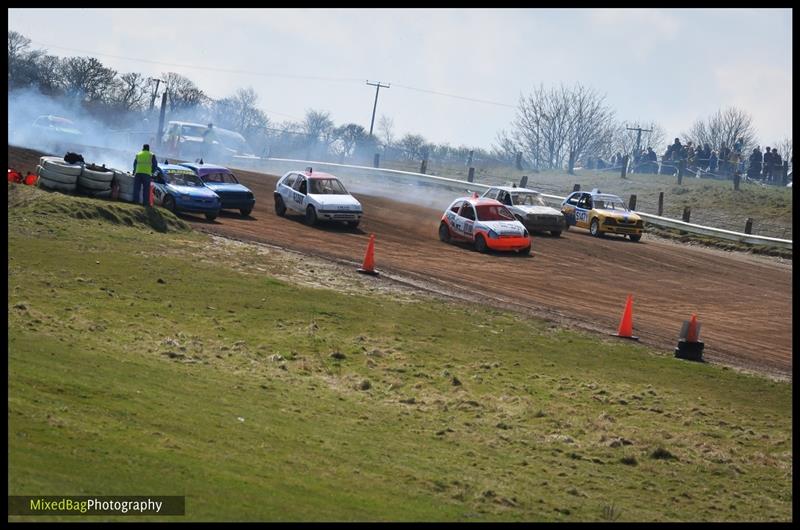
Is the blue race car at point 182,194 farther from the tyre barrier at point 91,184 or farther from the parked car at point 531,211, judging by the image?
the parked car at point 531,211

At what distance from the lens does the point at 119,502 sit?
25.5ft

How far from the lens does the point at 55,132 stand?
56812mm

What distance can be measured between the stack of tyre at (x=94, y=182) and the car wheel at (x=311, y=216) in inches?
255

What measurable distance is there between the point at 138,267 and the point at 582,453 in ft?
34.7

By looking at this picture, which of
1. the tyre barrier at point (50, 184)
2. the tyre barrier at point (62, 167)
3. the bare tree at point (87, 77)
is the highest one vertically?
the bare tree at point (87, 77)

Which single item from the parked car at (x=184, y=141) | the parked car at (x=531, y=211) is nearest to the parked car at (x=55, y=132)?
the parked car at (x=184, y=141)

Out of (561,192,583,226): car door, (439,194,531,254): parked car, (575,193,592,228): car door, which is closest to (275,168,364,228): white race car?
(439,194,531,254): parked car

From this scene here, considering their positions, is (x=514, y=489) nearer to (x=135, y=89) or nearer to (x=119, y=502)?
(x=119, y=502)

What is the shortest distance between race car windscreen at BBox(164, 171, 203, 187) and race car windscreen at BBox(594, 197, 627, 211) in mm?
14936

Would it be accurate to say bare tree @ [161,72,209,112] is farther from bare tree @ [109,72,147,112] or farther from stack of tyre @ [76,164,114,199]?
stack of tyre @ [76,164,114,199]

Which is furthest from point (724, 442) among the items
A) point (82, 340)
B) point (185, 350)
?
point (82, 340)

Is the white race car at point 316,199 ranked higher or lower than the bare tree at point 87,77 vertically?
lower

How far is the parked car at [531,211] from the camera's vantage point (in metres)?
35.1

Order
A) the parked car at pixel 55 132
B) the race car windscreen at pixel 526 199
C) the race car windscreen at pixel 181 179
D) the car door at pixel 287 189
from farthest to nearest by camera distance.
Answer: the parked car at pixel 55 132
the race car windscreen at pixel 526 199
the car door at pixel 287 189
the race car windscreen at pixel 181 179
